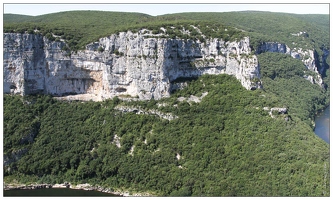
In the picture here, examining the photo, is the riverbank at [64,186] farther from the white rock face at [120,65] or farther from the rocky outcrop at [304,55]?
the rocky outcrop at [304,55]

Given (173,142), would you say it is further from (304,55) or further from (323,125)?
(304,55)

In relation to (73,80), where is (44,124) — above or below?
below

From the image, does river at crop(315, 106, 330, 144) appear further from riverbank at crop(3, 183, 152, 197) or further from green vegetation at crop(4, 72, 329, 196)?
riverbank at crop(3, 183, 152, 197)

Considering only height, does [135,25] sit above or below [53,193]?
above

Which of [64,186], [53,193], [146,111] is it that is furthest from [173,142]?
[53,193]

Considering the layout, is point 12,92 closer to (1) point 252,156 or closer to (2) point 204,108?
(2) point 204,108

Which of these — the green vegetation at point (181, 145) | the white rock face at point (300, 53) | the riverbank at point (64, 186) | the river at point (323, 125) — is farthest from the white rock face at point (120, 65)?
the white rock face at point (300, 53)

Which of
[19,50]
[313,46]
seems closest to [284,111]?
[19,50]
